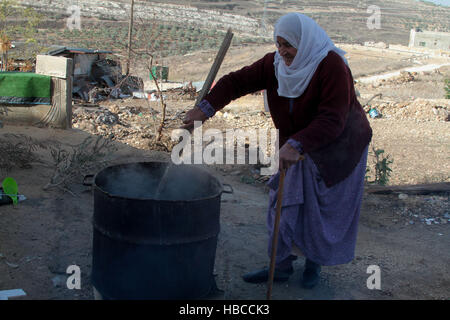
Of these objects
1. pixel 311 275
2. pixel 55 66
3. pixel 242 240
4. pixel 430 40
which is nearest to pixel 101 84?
pixel 55 66

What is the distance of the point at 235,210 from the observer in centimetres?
498

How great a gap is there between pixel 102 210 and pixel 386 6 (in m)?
78.1

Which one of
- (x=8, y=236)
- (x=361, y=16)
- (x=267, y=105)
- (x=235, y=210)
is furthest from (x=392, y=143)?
(x=361, y=16)

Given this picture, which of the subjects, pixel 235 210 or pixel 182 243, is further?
pixel 235 210

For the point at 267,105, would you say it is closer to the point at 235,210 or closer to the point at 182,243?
the point at 182,243

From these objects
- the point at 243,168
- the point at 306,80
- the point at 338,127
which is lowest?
the point at 243,168

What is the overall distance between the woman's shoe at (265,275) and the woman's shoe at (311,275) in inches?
4.4

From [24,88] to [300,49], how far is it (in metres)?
5.78

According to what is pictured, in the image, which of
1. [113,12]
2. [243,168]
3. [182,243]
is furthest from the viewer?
[113,12]

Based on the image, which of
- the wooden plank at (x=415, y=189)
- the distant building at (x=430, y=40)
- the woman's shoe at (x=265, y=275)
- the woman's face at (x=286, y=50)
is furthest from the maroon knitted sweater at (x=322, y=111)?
the distant building at (x=430, y=40)

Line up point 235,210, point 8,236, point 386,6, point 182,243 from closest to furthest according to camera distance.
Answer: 1. point 182,243
2. point 8,236
3. point 235,210
4. point 386,6

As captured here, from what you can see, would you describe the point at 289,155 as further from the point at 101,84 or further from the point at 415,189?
the point at 101,84

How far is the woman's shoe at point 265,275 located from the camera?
3.23m

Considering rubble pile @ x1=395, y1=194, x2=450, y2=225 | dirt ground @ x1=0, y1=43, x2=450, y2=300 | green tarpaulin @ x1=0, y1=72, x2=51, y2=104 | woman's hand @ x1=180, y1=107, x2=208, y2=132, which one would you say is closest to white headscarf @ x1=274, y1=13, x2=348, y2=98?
woman's hand @ x1=180, y1=107, x2=208, y2=132
